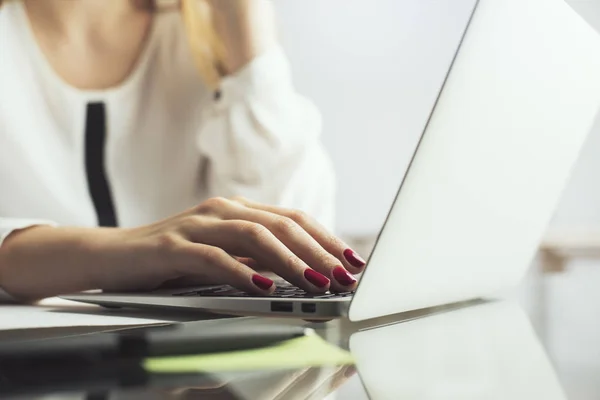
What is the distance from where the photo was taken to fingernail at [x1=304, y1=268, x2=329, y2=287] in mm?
471

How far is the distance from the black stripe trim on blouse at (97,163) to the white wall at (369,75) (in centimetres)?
82

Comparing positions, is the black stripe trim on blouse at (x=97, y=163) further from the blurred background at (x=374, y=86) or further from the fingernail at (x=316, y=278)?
the fingernail at (x=316, y=278)

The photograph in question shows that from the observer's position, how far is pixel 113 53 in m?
1.38

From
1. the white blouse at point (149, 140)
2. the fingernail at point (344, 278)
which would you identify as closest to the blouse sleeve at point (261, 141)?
the white blouse at point (149, 140)

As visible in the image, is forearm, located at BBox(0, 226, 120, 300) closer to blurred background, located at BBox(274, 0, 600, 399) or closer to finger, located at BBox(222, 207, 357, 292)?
finger, located at BBox(222, 207, 357, 292)

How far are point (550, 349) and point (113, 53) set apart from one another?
4.02ft

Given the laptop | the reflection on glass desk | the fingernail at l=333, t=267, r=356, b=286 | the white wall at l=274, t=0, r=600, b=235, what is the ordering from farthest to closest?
the white wall at l=274, t=0, r=600, b=235 → the fingernail at l=333, t=267, r=356, b=286 → the laptop → the reflection on glass desk

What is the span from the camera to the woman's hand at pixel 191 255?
0.50 metres

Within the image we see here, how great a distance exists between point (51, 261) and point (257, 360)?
47cm

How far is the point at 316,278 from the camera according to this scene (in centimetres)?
47

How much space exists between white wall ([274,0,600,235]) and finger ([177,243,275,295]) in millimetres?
1422

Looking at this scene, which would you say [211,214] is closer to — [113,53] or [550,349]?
[550,349]

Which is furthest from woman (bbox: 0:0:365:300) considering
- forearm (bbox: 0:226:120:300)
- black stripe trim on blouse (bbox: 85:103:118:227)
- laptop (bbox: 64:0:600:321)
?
laptop (bbox: 64:0:600:321)

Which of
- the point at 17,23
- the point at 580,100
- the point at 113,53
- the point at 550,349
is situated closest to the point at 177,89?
the point at 113,53
